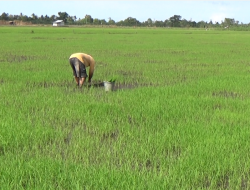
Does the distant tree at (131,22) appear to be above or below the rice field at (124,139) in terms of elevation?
above

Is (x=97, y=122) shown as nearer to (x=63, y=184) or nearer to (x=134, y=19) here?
(x=63, y=184)

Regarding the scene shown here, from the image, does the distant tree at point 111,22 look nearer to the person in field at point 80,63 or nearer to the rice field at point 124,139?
the person in field at point 80,63

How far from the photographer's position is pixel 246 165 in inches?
93.5

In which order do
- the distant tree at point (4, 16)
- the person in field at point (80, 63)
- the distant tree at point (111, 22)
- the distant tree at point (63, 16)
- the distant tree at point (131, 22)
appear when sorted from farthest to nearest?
1. the distant tree at point (111, 22)
2. the distant tree at point (63, 16)
3. the distant tree at point (131, 22)
4. the distant tree at point (4, 16)
5. the person in field at point (80, 63)

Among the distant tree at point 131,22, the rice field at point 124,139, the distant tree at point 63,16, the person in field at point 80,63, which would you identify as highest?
the distant tree at point 63,16

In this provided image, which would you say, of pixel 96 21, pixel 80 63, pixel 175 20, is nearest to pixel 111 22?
pixel 96 21

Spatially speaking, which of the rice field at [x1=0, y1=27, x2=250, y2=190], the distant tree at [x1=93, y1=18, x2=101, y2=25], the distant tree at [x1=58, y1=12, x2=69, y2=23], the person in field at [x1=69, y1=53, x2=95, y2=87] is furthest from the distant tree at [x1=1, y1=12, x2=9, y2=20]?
the person in field at [x1=69, y1=53, x2=95, y2=87]

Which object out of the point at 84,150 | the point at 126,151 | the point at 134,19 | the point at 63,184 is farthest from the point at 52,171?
the point at 134,19

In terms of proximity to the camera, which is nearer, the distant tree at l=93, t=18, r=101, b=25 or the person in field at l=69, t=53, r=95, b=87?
the person in field at l=69, t=53, r=95, b=87

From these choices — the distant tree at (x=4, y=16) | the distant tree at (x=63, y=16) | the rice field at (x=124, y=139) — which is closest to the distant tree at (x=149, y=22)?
the distant tree at (x=63, y=16)

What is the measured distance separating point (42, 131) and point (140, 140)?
41.3 inches

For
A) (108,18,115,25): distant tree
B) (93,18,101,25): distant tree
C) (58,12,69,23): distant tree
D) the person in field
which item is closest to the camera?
the person in field

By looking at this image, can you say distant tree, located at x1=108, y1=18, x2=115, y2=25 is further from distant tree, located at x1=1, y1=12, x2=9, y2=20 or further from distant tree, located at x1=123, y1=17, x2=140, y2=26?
distant tree, located at x1=1, y1=12, x2=9, y2=20

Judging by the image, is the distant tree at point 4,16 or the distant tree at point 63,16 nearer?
the distant tree at point 4,16
